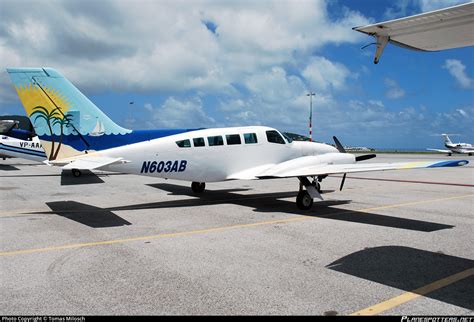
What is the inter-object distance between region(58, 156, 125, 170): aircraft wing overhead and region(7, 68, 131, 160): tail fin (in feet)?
5.79

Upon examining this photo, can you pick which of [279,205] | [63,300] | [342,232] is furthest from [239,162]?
[63,300]

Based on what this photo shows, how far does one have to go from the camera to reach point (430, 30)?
457cm

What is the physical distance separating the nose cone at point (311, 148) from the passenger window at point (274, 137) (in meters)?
0.69

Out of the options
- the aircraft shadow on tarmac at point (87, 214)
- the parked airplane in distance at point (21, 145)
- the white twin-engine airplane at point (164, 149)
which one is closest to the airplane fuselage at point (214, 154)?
the white twin-engine airplane at point (164, 149)

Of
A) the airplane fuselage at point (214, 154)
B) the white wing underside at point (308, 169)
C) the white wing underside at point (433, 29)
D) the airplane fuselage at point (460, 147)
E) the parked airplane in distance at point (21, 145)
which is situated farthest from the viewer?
the airplane fuselage at point (460, 147)

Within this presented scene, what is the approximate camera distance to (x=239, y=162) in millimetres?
13203

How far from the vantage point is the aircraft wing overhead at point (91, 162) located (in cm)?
1006

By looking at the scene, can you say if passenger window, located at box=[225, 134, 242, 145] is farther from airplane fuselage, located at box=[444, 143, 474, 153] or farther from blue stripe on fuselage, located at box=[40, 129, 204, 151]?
airplane fuselage, located at box=[444, 143, 474, 153]

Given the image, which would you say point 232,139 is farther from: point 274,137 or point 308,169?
point 308,169

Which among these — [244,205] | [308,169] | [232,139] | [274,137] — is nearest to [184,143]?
[232,139]

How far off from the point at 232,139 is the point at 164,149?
102 inches

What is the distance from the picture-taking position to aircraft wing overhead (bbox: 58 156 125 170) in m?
10.1

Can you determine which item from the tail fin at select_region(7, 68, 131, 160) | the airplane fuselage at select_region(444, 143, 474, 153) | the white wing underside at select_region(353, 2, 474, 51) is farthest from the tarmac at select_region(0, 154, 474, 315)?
the airplane fuselage at select_region(444, 143, 474, 153)

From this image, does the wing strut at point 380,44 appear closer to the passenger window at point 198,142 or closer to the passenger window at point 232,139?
the passenger window at point 198,142
